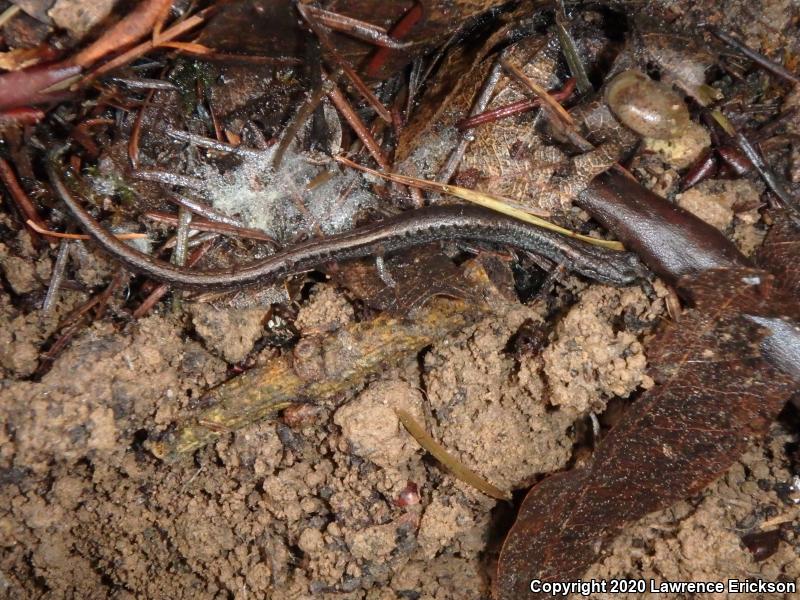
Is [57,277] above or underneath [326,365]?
underneath

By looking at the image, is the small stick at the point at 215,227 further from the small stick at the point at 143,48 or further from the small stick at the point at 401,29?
the small stick at the point at 401,29

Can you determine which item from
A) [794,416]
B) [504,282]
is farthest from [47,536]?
[794,416]

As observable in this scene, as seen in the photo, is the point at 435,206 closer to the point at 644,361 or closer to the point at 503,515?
the point at 644,361

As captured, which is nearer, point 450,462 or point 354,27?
point 354,27

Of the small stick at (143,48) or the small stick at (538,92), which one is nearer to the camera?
the small stick at (143,48)

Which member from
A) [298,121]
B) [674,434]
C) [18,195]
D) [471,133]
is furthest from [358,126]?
[674,434]

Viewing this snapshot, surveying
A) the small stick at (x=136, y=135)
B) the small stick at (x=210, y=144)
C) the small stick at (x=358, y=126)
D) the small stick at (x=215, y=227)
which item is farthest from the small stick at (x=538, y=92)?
the small stick at (x=136, y=135)

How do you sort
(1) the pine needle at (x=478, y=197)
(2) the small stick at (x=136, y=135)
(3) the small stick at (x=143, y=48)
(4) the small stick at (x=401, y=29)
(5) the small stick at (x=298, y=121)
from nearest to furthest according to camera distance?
(3) the small stick at (x=143, y=48) → (4) the small stick at (x=401, y=29) → (2) the small stick at (x=136, y=135) → (5) the small stick at (x=298, y=121) → (1) the pine needle at (x=478, y=197)

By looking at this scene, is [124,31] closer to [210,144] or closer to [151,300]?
[210,144]
